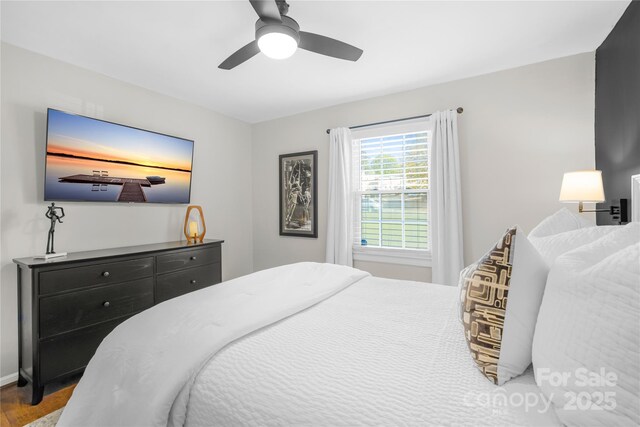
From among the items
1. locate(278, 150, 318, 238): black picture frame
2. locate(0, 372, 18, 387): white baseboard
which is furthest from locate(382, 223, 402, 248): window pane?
locate(0, 372, 18, 387): white baseboard

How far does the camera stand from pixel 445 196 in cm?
301

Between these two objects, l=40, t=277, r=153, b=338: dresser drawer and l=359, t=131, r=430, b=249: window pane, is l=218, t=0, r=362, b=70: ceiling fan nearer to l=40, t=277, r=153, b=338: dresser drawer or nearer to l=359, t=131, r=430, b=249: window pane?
l=359, t=131, r=430, b=249: window pane

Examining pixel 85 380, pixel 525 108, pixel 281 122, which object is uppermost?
pixel 281 122

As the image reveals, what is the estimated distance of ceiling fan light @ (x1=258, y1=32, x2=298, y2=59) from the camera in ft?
5.63

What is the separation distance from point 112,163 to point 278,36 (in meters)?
2.08

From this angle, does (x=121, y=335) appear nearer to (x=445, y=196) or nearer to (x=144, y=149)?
(x=144, y=149)

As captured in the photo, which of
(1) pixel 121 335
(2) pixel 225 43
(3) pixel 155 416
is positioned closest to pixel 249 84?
(2) pixel 225 43

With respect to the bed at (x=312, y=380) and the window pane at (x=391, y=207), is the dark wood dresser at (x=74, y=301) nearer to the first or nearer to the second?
the bed at (x=312, y=380)

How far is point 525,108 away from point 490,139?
376 mm

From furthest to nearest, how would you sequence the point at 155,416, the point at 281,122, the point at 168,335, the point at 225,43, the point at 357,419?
the point at 281,122, the point at 225,43, the point at 168,335, the point at 155,416, the point at 357,419

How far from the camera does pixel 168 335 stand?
1.20 m

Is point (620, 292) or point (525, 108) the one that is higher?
point (525, 108)

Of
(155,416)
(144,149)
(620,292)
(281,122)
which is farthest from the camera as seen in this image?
(281,122)

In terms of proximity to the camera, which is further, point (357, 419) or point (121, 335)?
point (121, 335)
